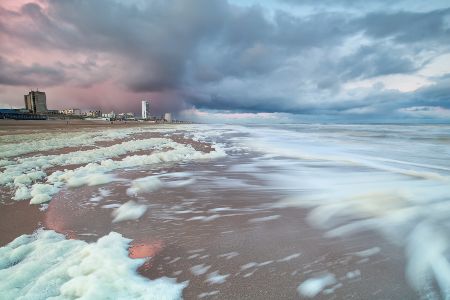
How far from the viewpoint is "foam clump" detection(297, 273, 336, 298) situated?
2.21 metres

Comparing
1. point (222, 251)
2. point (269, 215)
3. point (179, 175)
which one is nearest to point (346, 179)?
point (269, 215)

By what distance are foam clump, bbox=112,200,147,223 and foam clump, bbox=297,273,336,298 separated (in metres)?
2.50

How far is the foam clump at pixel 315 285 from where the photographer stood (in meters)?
2.21

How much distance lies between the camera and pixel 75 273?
7.58ft

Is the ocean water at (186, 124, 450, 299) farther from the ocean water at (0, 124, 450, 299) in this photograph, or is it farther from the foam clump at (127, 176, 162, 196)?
the foam clump at (127, 176, 162, 196)

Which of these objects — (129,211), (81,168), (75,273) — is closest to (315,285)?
(75,273)

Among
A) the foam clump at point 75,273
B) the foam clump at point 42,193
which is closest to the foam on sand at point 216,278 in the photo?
→ the foam clump at point 75,273

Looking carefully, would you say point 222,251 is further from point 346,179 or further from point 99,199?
point 346,179

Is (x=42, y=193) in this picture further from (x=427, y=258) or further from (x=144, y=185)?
(x=427, y=258)

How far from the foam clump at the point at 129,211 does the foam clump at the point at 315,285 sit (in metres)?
2.50

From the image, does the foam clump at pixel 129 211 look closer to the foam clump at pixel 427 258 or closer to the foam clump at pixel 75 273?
the foam clump at pixel 75 273

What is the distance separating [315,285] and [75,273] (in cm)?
212

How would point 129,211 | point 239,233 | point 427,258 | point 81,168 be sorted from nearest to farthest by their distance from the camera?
point 427,258
point 239,233
point 129,211
point 81,168

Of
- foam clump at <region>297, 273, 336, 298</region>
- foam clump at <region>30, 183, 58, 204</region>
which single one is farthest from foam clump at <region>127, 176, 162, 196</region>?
foam clump at <region>297, 273, 336, 298</region>
